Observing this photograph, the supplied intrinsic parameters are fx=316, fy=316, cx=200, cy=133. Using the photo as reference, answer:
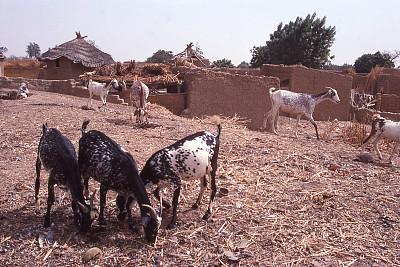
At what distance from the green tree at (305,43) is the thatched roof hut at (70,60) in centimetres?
1822

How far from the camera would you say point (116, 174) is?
346 centimetres

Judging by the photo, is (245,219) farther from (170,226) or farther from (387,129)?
(387,129)

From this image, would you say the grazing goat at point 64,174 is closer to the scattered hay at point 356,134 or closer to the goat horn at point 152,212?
the goat horn at point 152,212

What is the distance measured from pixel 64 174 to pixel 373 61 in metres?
36.9

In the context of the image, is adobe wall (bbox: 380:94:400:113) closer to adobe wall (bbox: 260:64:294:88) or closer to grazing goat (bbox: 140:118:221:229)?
adobe wall (bbox: 260:64:294:88)

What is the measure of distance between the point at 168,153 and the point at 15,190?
2334mm

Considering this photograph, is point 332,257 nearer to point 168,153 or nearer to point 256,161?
point 168,153

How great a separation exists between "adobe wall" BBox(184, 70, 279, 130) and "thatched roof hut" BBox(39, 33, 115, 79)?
36.7ft


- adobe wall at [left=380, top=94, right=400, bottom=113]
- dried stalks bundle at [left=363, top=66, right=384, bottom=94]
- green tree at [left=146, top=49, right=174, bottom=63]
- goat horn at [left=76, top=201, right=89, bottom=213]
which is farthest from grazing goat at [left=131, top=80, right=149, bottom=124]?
green tree at [left=146, top=49, right=174, bottom=63]

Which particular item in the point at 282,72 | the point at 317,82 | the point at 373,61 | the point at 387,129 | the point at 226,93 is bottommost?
the point at 387,129

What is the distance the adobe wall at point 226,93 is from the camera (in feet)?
39.8

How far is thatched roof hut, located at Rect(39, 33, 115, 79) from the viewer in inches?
803

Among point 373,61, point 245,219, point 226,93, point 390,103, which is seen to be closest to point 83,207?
point 245,219

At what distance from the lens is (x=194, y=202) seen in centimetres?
444
